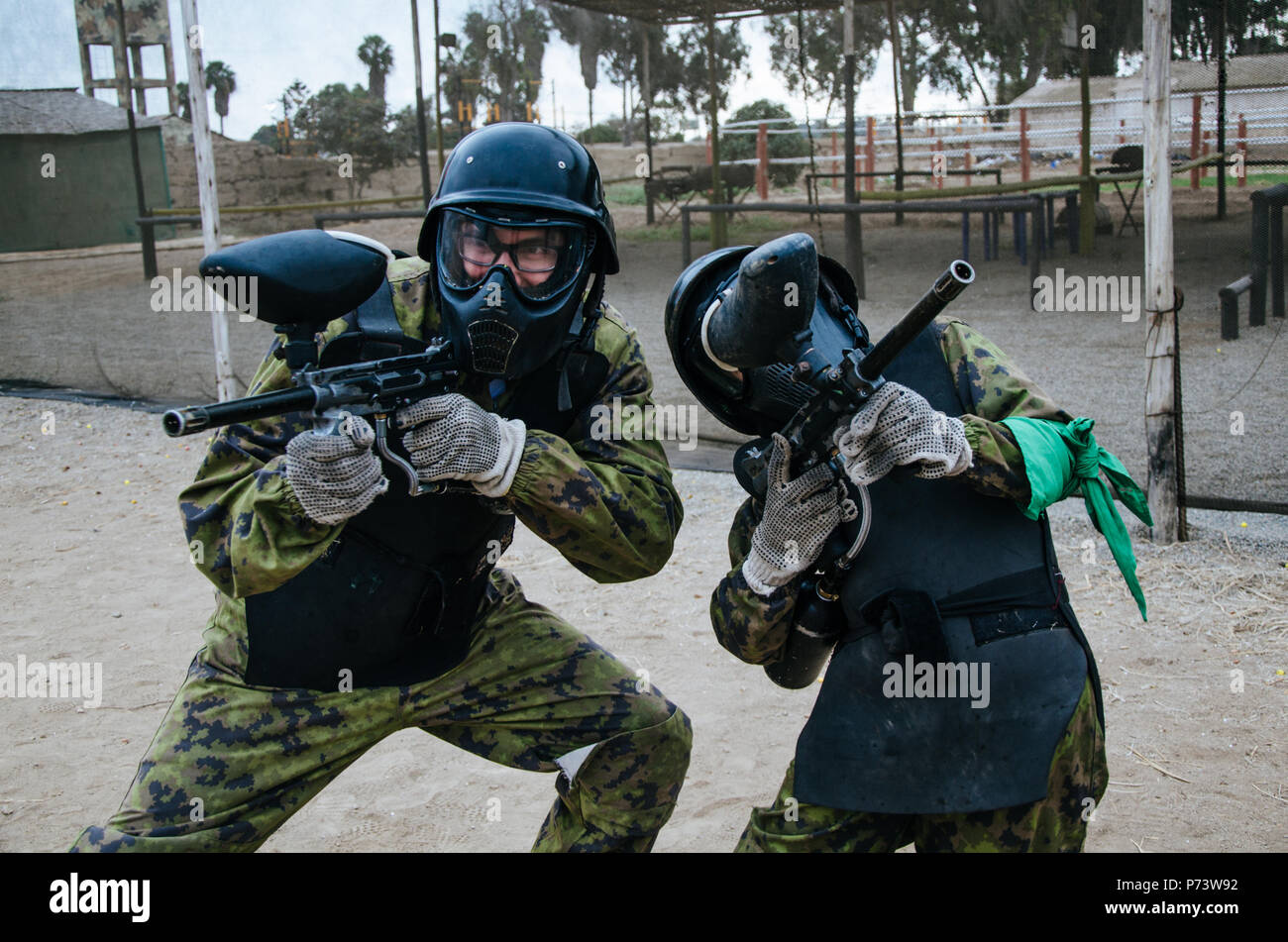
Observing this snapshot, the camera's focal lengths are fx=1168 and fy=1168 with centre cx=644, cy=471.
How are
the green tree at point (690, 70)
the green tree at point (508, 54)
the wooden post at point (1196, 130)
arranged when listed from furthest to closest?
1. the green tree at point (690, 70)
2. the green tree at point (508, 54)
3. the wooden post at point (1196, 130)

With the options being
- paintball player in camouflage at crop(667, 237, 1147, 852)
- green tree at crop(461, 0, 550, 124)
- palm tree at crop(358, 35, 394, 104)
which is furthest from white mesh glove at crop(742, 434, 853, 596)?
green tree at crop(461, 0, 550, 124)

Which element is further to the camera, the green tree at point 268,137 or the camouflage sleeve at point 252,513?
the green tree at point 268,137

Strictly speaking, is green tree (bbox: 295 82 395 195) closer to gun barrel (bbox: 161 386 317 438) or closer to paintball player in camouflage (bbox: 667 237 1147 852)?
gun barrel (bbox: 161 386 317 438)

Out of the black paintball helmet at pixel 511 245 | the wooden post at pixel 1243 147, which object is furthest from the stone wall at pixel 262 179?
the black paintball helmet at pixel 511 245

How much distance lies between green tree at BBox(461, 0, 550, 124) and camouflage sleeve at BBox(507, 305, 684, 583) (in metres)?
23.2

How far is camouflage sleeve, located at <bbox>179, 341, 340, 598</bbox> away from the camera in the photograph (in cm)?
240

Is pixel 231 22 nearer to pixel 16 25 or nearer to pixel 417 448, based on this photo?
pixel 16 25

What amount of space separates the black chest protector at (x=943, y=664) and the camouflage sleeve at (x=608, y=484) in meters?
0.54

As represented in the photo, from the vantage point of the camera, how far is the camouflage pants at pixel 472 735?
100 inches

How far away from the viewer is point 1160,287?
17.4 ft

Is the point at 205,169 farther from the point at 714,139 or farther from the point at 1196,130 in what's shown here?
the point at 1196,130

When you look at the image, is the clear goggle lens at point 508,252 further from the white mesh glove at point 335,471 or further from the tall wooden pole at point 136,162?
the tall wooden pole at point 136,162
